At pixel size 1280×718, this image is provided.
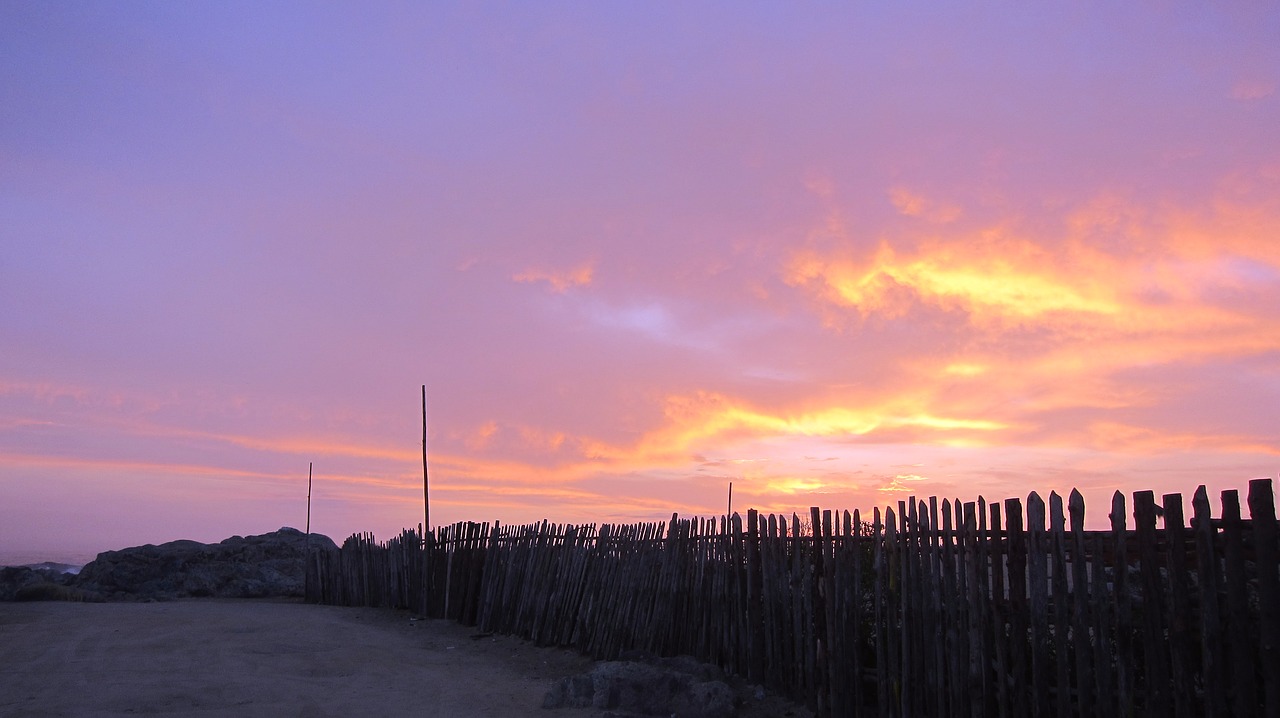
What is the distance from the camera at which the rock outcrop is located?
24.7m

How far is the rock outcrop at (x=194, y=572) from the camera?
81.0 feet

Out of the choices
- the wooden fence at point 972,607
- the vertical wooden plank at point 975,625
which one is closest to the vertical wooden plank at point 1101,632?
the wooden fence at point 972,607

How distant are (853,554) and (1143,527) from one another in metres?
2.75

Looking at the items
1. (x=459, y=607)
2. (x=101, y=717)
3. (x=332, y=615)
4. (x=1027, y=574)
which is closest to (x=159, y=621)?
(x=332, y=615)

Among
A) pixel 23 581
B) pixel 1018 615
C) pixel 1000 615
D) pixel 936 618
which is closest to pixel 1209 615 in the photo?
pixel 1018 615

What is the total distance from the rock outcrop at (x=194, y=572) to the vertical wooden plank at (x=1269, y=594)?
24084 mm

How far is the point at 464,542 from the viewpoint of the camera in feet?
54.7

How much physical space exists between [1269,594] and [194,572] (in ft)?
85.3

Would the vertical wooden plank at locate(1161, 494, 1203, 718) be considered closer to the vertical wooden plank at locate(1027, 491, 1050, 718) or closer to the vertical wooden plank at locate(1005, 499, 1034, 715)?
the vertical wooden plank at locate(1027, 491, 1050, 718)

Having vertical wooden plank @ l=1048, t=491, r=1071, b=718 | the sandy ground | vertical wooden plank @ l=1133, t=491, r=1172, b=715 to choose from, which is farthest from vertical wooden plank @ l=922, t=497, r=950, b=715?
the sandy ground

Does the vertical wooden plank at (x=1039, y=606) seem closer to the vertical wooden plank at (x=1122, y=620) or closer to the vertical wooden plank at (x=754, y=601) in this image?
the vertical wooden plank at (x=1122, y=620)

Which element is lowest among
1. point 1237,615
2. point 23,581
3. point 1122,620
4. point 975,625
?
point 23,581

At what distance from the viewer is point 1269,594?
18.5 ft

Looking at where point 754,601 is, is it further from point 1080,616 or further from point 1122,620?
point 1122,620
